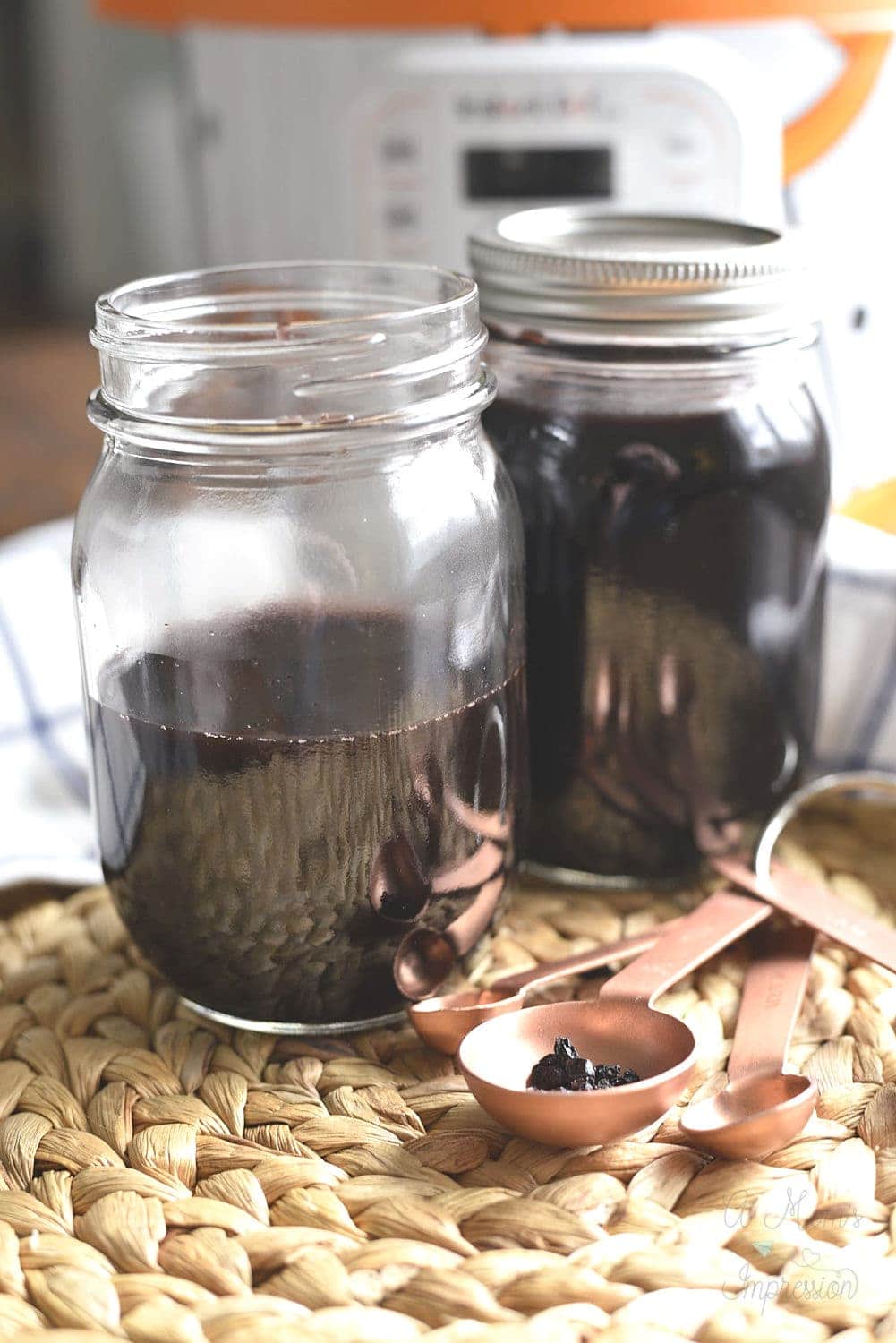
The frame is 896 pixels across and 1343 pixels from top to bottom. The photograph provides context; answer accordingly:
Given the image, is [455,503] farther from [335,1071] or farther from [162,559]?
[335,1071]

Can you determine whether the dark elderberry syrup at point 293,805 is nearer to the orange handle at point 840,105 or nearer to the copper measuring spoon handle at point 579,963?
the copper measuring spoon handle at point 579,963

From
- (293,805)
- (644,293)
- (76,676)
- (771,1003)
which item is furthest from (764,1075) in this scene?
(76,676)

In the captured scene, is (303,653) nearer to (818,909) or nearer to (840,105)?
(818,909)

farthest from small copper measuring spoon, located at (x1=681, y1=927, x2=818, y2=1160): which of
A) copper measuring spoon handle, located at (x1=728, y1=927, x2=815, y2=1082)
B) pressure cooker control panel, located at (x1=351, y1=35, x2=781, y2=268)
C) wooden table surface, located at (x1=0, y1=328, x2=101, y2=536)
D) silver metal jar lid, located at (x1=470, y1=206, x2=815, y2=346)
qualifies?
wooden table surface, located at (x1=0, y1=328, x2=101, y2=536)

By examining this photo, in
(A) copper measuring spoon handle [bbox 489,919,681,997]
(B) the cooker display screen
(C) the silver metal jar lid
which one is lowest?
(A) copper measuring spoon handle [bbox 489,919,681,997]

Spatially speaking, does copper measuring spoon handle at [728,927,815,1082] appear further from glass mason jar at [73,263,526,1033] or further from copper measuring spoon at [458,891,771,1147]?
glass mason jar at [73,263,526,1033]

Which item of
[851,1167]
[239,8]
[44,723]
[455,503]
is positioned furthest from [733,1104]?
[239,8]

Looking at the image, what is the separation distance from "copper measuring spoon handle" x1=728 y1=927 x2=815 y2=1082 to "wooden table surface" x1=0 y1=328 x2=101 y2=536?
623mm

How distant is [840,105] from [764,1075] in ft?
1.93

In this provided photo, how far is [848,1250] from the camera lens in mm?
523

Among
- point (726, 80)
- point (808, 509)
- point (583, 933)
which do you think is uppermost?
point (726, 80)

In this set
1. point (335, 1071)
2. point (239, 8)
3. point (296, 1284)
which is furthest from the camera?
point (239, 8)

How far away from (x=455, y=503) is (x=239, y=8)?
19.2 inches

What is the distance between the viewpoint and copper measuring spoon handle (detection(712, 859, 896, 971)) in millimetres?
669
